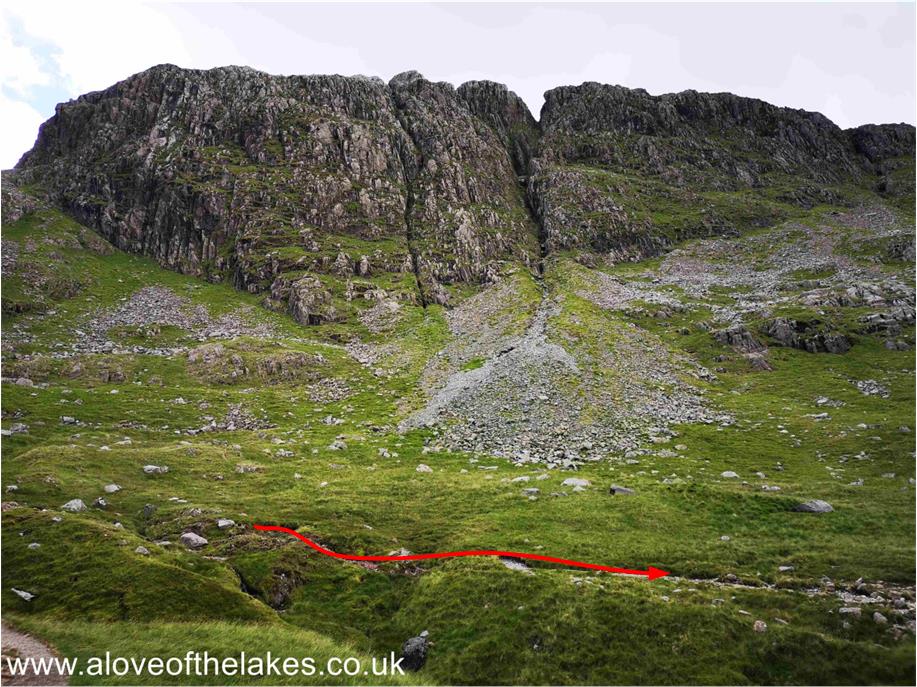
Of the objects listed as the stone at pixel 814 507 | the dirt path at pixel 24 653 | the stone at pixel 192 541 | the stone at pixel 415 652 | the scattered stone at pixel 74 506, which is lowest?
the stone at pixel 415 652

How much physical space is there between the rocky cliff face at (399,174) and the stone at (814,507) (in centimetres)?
7816

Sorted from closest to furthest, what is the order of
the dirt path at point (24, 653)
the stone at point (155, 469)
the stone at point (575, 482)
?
the dirt path at point (24, 653)
the stone at point (575, 482)
the stone at point (155, 469)

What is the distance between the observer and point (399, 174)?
134875mm

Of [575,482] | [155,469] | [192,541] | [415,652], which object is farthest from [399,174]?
[415,652]

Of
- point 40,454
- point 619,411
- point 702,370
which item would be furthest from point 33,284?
point 702,370

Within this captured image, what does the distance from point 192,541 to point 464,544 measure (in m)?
14.8

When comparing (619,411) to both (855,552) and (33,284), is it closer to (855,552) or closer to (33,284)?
(855,552)

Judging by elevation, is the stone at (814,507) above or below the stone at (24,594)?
above

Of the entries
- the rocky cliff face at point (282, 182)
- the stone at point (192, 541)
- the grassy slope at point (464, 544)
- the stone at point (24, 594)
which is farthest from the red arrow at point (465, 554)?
the rocky cliff face at point (282, 182)

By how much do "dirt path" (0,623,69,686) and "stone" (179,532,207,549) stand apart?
770 centimetres

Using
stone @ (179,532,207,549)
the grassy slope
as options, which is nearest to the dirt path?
the grassy slope

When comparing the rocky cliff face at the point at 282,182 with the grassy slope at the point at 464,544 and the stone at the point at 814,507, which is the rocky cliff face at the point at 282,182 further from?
the stone at the point at 814,507

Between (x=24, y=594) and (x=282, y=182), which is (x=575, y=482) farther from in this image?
(x=282, y=182)

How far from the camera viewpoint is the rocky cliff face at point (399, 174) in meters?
111
